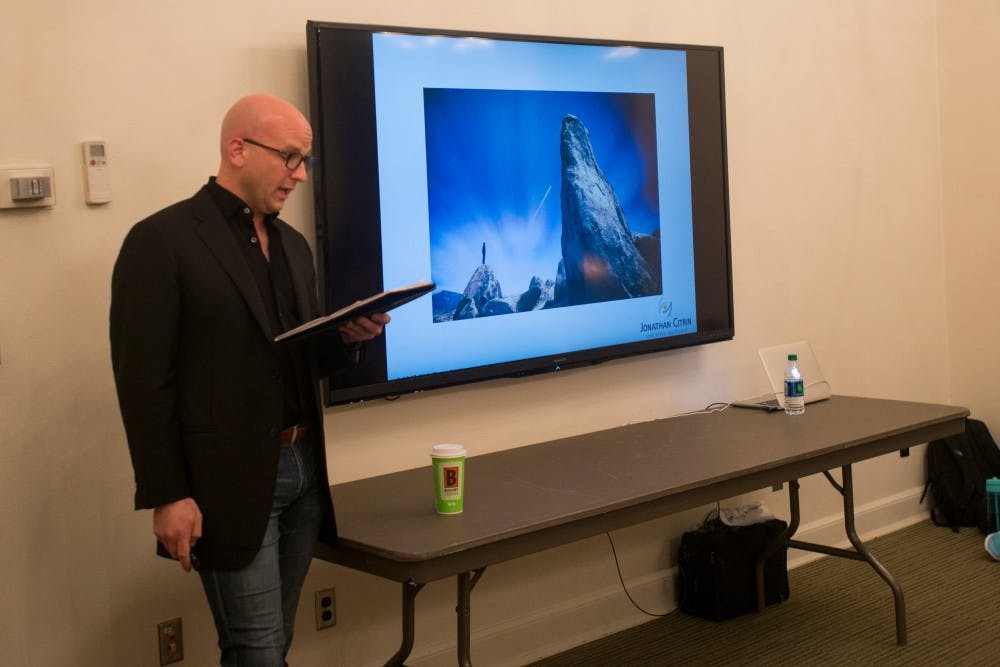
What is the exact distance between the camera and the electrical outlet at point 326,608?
2.84 metres

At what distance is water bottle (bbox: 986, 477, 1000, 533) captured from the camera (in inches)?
170

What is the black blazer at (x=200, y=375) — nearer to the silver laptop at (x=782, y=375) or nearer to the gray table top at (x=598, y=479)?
the gray table top at (x=598, y=479)

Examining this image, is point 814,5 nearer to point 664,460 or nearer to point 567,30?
point 567,30

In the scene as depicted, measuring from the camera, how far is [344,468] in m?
2.88

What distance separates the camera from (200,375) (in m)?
2.00

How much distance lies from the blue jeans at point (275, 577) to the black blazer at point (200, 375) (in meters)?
0.05

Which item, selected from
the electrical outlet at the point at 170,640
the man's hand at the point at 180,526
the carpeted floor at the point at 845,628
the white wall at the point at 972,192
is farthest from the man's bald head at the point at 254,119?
the white wall at the point at 972,192

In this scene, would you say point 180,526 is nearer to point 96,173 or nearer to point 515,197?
point 96,173

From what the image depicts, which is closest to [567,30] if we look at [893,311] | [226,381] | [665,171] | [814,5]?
[665,171]

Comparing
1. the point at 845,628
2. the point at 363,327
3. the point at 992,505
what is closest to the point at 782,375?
the point at 845,628

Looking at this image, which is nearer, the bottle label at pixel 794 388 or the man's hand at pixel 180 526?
the man's hand at pixel 180 526

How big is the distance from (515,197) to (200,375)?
4.38ft

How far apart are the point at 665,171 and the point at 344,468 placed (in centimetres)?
144

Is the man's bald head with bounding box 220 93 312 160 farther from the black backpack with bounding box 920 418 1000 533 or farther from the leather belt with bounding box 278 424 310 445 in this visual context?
the black backpack with bounding box 920 418 1000 533
